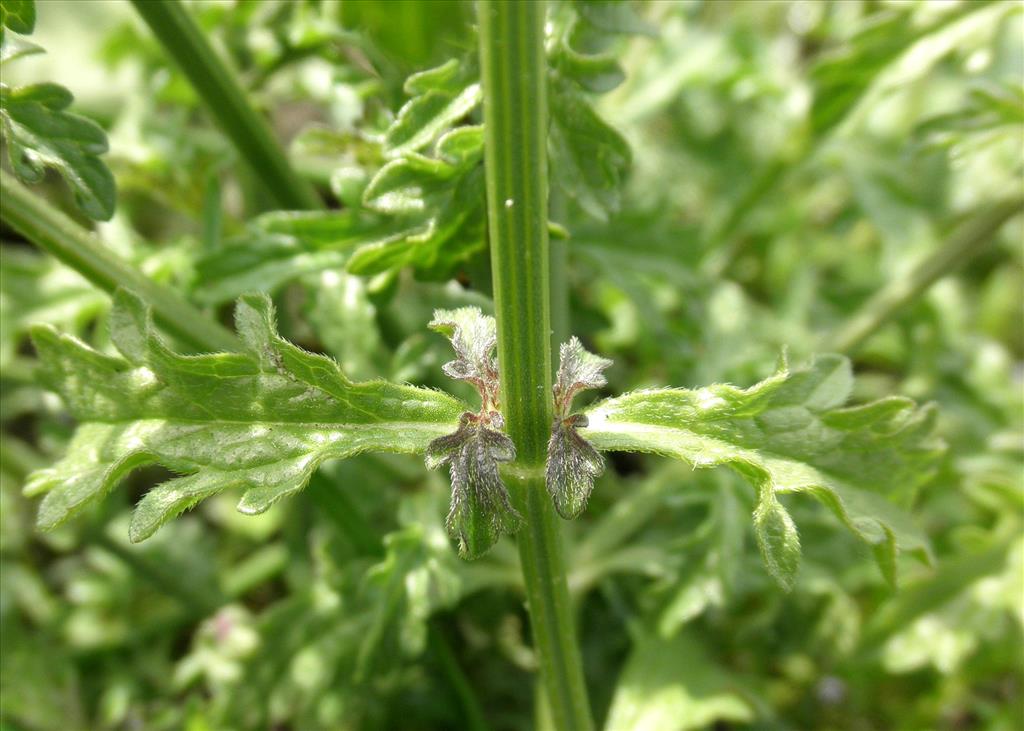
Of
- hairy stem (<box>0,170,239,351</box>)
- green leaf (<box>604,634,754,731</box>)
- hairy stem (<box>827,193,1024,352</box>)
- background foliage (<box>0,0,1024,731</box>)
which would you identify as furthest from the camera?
hairy stem (<box>827,193,1024,352</box>)

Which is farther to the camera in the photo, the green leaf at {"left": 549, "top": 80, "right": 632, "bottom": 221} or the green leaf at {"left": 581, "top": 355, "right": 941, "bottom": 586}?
the green leaf at {"left": 549, "top": 80, "right": 632, "bottom": 221}

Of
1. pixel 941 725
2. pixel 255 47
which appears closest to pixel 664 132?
pixel 255 47

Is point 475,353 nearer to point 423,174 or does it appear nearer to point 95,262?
point 423,174

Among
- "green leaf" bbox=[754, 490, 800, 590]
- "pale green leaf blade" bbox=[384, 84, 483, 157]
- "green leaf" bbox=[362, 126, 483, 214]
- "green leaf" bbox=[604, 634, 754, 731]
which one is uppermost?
"pale green leaf blade" bbox=[384, 84, 483, 157]

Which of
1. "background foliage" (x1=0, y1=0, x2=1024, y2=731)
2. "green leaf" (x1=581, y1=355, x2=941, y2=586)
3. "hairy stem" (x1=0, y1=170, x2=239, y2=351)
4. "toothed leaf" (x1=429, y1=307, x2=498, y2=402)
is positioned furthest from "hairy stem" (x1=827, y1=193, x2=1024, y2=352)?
"hairy stem" (x1=0, y1=170, x2=239, y2=351)

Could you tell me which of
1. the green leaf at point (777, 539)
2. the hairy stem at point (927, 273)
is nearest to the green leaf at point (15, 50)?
the green leaf at point (777, 539)

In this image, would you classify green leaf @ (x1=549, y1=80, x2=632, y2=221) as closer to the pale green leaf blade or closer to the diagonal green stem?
the pale green leaf blade

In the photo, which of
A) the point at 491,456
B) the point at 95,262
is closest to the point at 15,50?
the point at 95,262
